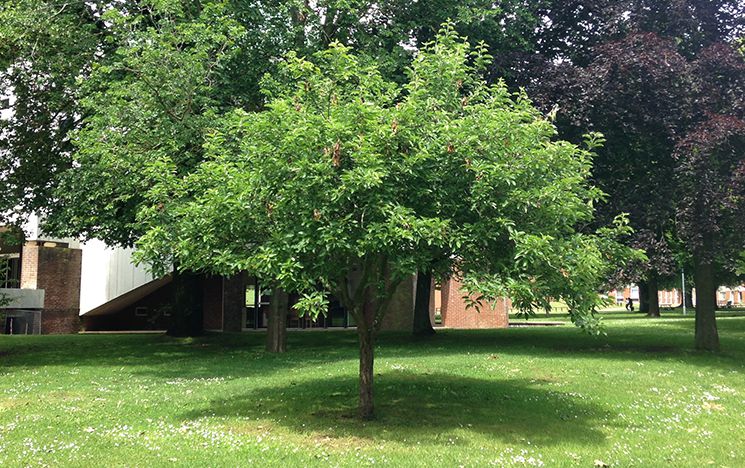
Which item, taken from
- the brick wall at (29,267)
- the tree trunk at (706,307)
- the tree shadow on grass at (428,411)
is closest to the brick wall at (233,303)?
the brick wall at (29,267)

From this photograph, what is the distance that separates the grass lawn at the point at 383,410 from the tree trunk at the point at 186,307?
21.9 ft

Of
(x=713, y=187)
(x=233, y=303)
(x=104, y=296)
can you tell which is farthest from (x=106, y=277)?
(x=713, y=187)

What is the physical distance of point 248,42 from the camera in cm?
1823

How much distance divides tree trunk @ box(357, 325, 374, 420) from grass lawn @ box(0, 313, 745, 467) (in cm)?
29

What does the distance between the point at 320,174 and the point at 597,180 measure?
1305 centimetres

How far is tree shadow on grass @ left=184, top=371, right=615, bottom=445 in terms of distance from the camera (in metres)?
8.49

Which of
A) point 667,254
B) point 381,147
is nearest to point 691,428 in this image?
point 381,147

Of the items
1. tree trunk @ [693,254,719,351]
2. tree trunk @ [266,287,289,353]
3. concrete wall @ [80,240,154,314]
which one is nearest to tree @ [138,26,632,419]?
tree trunk @ [266,287,289,353]

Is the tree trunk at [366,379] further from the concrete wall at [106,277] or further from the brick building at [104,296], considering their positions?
the concrete wall at [106,277]

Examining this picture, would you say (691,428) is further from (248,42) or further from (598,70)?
(248,42)

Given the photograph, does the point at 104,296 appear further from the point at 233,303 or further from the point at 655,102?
the point at 655,102

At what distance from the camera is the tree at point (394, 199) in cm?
787

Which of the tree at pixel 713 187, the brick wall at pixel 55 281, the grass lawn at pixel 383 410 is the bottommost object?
the grass lawn at pixel 383 410

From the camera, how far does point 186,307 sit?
2542 centimetres
